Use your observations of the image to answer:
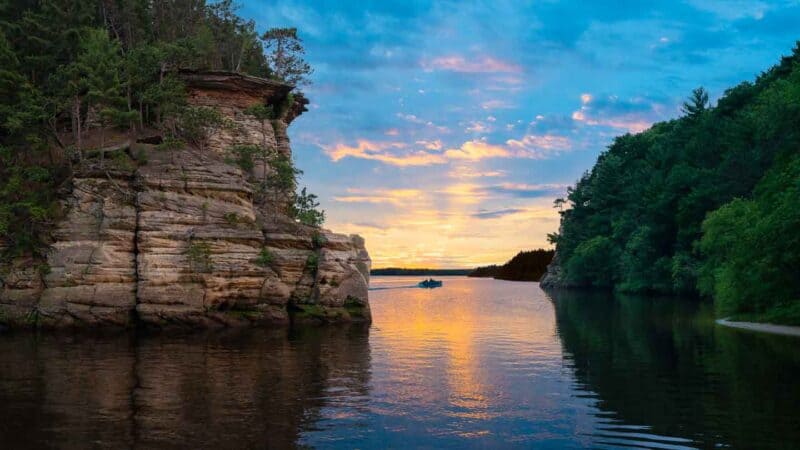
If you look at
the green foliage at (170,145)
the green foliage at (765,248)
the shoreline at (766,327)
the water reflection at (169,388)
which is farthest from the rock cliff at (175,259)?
the green foliage at (765,248)

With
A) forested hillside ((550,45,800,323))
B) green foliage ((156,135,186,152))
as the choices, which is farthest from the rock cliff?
forested hillside ((550,45,800,323))

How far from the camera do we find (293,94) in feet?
212

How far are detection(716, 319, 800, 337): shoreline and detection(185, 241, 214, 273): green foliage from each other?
33.1 metres

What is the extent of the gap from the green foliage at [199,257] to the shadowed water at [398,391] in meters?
4.70

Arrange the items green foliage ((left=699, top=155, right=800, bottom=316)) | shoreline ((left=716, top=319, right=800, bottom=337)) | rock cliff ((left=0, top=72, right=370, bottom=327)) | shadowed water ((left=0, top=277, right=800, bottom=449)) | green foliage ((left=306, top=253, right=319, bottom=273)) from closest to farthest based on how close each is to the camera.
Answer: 1. shadowed water ((left=0, top=277, right=800, bottom=449))
2. green foliage ((left=699, top=155, right=800, bottom=316))
3. shoreline ((left=716, top=319, right=800, bottom=337))
4. rock cliff ((left=0, top=72, right=370, bottom=327))
5. green foliage ((left=306, top=253, right=319, bottom=273))

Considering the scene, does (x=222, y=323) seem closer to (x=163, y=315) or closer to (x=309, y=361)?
(x=163, y=315)

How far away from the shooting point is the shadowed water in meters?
15.6

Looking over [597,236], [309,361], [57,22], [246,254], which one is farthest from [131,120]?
[597,236]

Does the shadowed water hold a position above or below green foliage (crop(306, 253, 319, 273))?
below

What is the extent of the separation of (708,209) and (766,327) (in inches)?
1365

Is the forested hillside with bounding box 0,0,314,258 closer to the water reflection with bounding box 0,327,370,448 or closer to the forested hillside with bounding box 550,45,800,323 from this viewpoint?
the water reflection with bounding box 0,327,370,448

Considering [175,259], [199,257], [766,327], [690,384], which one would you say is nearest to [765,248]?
[766,327]

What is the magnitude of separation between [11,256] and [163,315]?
10.5m

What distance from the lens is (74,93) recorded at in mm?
45375
